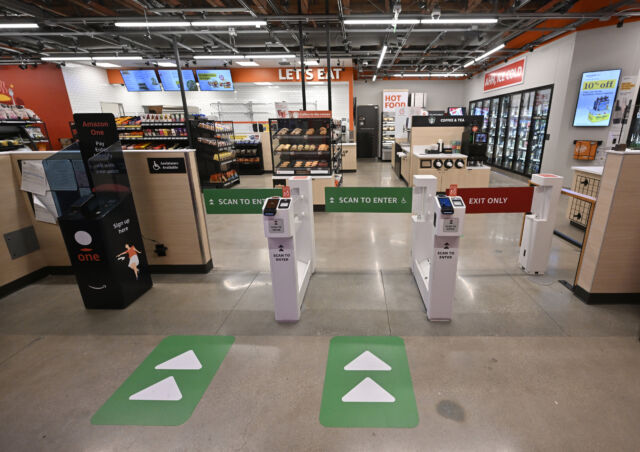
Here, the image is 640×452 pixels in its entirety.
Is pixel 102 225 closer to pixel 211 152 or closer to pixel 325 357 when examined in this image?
pixel 325 357

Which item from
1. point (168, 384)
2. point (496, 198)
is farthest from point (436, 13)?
point (168, 384)

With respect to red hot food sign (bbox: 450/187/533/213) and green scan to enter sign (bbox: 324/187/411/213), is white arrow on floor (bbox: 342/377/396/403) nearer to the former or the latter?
green scan to enter sign (bbox: 324/187/411/213)

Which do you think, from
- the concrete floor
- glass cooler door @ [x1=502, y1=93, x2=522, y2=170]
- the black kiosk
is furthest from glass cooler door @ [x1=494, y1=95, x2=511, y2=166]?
the black kiosk

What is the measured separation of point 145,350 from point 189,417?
879 millimetres

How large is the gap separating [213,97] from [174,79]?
5.28ft

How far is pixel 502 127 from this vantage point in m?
10.8

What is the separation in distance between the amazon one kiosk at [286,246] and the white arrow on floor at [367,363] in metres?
0.72

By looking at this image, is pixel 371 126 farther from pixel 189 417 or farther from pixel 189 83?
pixel 189 417

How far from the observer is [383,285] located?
3371 millimetres

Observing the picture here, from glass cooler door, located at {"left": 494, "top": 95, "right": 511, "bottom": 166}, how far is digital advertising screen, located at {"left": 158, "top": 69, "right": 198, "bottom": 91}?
11826 mm

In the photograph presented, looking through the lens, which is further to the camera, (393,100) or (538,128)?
(393,100)

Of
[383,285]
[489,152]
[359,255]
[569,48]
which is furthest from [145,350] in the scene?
[489,152]

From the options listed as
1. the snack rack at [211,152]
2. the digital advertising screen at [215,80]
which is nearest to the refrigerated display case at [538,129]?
the snack rack at [211,152]

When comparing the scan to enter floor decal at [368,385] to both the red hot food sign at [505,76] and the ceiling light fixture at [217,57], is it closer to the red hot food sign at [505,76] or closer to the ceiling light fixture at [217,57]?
the ceiling light fixture at [217,57]
